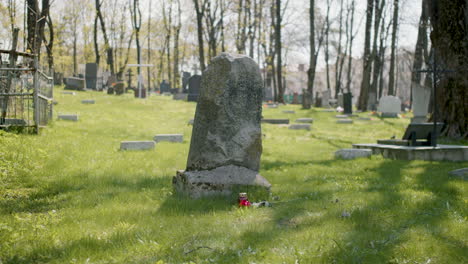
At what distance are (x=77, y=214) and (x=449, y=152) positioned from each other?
8583mm

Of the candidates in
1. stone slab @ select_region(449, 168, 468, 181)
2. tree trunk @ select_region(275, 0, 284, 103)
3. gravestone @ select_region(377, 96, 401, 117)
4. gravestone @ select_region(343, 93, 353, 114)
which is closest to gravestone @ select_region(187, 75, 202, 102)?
tree trunk @ select_region(275, 0, 284, 103)

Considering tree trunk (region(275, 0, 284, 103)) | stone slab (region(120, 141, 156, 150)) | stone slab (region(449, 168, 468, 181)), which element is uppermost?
tree trunk (region(275, 0, 284, 103))

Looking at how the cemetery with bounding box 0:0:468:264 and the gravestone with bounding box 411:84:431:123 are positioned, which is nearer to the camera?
the cemetery with bounding box 0:0:468:264

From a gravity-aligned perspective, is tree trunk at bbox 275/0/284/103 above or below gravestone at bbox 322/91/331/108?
above

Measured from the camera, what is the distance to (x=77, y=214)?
17.3ft

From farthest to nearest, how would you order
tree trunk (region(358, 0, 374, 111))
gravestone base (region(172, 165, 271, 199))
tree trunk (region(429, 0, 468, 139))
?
tree trunk (region(358, 0, 374, 111))
tree trunk (region(429, 0, 468, 139))
gravestone base (region(172, 165, 271, 199))

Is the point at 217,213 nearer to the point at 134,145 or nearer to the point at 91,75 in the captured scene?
the point at 134,145

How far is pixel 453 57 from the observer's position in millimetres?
13133

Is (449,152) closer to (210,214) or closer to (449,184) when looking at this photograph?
(449,184)

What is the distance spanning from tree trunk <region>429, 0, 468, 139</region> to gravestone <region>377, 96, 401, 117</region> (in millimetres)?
11701

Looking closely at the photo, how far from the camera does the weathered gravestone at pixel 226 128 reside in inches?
257

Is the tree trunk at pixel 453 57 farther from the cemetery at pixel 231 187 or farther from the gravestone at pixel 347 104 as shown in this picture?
the gravestone at pixel 347 104

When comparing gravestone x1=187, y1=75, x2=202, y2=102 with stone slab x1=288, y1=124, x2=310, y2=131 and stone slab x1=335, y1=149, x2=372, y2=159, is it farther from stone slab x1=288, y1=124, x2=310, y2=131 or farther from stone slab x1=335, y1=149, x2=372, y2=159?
stone slab x1=335, y1=149, x2=372, y2=159

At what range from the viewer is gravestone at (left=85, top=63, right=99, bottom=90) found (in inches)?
1367
